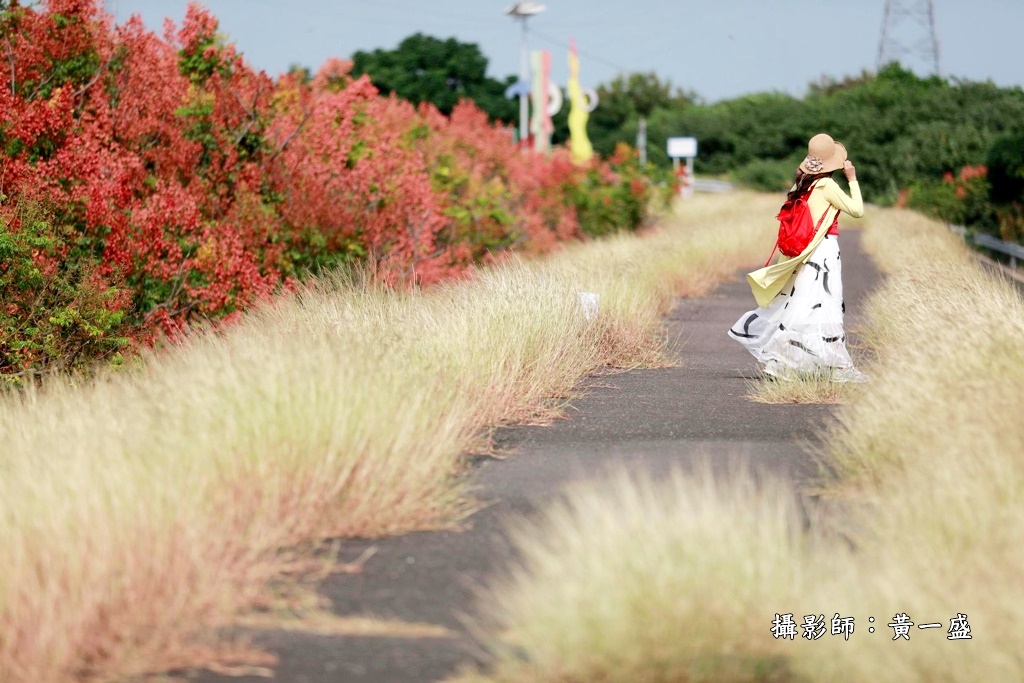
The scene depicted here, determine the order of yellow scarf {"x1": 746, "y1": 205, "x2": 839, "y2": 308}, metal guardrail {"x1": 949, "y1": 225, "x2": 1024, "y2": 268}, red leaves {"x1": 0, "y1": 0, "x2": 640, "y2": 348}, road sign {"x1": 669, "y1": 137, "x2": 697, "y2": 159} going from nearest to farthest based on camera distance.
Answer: yellow scarf {"x1": 746, "y1": 205, "x2": 839, "y2": 308} < red leaves {"x1": 0, "y1": 0, "x2": 640, "y2": 348} < metal guardrail {"x1": 949, "y1": 225, "x2": 1024, "y2": 268} < road sign {"x1": 669, "y1": 137, "x2": 697, "y2": 159}

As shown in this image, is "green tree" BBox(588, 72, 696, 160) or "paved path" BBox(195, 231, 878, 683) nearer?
"paved path" BBox(195, 231, 878, 683)

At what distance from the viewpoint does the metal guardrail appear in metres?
23.6

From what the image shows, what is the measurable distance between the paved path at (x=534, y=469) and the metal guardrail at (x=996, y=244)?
45.0 ft

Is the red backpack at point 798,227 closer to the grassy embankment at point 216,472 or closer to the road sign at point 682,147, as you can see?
the grassy embankment at point 216,472

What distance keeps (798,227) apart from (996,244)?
1787 centimetres

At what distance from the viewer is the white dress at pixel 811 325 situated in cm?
902

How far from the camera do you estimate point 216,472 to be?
5.12 meters

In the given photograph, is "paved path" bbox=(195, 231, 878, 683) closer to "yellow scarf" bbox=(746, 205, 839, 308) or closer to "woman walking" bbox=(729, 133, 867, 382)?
"woman walking" bbox=(729, 133, 867, 382)

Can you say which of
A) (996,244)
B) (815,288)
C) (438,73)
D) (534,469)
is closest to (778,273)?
(815,288)

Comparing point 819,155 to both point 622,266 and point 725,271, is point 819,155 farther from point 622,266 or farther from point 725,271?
point 725,271

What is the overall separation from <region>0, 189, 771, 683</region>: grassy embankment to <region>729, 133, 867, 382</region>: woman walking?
191 cm

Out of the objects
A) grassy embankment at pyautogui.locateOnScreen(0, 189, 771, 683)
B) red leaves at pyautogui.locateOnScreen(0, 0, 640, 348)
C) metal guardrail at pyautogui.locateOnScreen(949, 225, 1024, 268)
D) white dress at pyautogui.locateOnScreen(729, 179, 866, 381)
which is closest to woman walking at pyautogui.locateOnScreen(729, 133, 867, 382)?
white dress at pyautogui.locateOnScreen(729, 179, 866, 381)

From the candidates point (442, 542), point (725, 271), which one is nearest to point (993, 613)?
point (442, 542)

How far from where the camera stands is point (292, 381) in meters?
5.82
